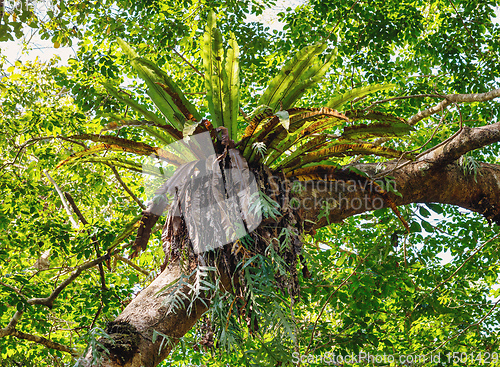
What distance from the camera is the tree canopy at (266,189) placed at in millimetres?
1514

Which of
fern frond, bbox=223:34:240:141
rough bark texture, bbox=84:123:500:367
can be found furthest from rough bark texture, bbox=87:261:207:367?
fern frond, bbox=223:34:240:141

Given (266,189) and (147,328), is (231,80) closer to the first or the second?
(266,189)

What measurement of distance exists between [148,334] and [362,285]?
2090 millimetres

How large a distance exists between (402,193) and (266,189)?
0.95 meters

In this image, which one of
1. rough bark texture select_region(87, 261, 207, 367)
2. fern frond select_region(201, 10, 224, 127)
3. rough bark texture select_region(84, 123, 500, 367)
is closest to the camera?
rough bark texture select_region(87, 261, 207, 367)

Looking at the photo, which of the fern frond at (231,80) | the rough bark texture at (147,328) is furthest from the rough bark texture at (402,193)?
the fern frond at (231,80)

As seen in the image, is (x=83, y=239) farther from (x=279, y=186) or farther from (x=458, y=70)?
(x=458, y=70)

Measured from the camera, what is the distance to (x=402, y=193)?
2.15 m

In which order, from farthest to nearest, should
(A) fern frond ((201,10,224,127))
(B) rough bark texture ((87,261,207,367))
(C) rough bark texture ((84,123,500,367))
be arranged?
1. (A) fern frond ((201,10,224,127))
2. (C) rough bark texture ((84,123,500,367))
3. (B) rough bark texture ((87,261,207,367))

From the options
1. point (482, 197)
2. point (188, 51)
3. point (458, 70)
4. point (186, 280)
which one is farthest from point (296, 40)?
point (186, 280)

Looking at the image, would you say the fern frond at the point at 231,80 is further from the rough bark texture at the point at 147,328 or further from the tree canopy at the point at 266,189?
the rough bark texture at the point at 147,328

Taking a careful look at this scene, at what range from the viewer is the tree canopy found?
4.97 feet

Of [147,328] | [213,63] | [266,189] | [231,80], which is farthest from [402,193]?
[147,328]

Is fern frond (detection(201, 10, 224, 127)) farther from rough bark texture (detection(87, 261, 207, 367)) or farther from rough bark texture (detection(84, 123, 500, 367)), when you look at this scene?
rough bark texture (detection(87, 261, 207, 367))
